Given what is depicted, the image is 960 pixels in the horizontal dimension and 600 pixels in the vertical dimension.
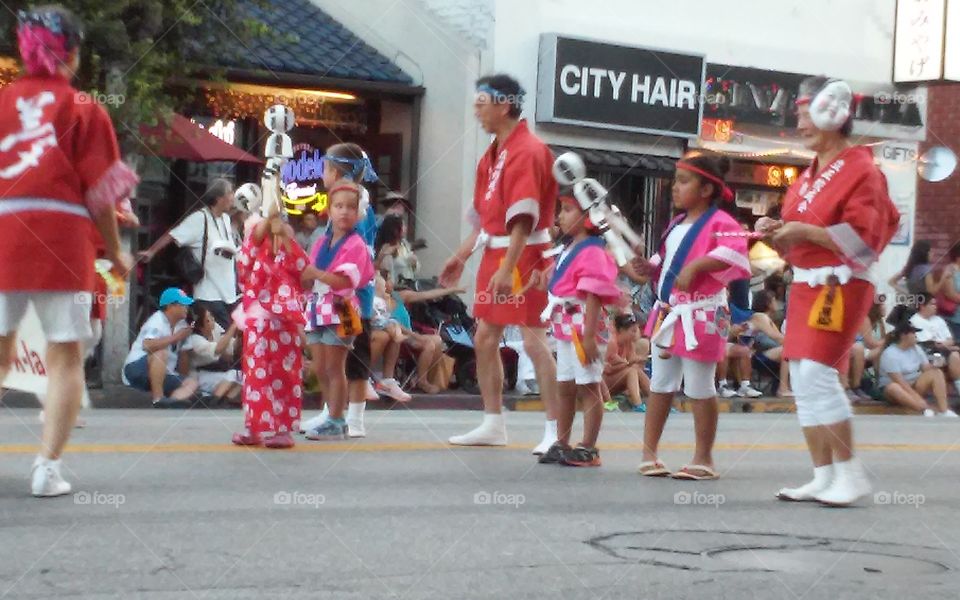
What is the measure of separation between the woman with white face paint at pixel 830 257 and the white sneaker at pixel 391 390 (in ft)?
28.4

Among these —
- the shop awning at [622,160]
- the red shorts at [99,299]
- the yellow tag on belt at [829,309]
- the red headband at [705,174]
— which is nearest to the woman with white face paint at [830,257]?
the yellow tag on belt at [829,309]

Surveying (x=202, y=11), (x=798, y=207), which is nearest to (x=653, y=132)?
(x=202, y=11)

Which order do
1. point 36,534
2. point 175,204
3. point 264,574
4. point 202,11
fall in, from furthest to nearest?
point 175,204 → point 202,11 → point 36,534 → point 264,574

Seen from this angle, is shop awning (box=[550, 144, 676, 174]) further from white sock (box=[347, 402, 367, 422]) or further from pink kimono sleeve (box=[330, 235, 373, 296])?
pink kimono sleeve (box=[330, 235, 373, 296])

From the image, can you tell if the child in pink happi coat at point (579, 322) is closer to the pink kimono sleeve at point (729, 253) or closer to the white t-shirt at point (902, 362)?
the pink kimono sleeve at point (729, 253)

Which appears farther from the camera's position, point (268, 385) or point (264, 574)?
point (268, 385)

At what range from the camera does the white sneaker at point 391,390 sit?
1719 centimetres

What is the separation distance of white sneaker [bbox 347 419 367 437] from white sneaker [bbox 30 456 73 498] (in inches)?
148

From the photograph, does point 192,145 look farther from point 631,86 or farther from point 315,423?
point 631,86

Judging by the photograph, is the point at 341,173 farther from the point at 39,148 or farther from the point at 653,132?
the point at 653,132

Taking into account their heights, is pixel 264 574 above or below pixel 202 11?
below

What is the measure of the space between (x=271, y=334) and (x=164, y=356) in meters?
5.62

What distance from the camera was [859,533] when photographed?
25.6ft

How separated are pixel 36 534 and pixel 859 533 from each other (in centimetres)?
339
